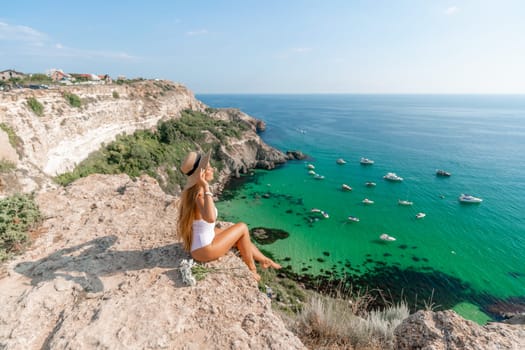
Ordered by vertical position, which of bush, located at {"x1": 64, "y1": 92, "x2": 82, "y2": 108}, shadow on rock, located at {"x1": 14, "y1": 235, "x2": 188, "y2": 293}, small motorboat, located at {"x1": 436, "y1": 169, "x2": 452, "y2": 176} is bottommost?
small motorboat, located at {"x1": 436, "y1": 169, "x2": 452, "y2": 176}

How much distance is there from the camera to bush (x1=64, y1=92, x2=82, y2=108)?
2223 centimetres

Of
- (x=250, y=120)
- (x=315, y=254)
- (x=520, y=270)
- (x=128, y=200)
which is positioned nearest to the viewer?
(x=128, y=200)

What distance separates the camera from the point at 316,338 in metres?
4.03

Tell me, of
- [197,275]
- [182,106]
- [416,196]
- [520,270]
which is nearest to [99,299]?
[197,275]

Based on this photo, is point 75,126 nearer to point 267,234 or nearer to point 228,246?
point 267,234

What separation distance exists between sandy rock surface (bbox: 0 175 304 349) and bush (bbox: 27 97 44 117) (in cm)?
1736

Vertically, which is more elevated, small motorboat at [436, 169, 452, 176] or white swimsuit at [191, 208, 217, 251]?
white swimsuit at [191, 208, 217, 251]

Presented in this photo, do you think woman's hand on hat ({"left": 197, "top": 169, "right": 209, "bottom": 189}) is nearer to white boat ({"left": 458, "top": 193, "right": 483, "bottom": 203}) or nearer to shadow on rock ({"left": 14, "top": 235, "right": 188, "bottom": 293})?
shadow on rock ({"left": 14, "top": 235, "right": 188, "bottom": 293})

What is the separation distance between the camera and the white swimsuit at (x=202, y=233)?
397 cm

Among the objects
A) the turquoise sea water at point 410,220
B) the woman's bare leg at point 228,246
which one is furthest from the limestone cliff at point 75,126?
the woman's bare leg at point 228,246

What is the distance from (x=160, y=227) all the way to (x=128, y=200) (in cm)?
217

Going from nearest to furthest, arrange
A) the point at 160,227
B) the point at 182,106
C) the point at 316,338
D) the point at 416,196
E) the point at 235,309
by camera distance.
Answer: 1. the point at 235,309
2. the point at 316,338
3. the point at 160,227
4. the point at 416,196
5. the point at 182,106

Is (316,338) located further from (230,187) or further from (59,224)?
(230,187)

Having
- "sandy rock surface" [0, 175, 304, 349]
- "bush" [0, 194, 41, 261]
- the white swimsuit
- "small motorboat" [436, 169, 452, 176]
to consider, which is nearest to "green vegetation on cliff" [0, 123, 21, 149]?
"bush" [0, 194, 41, 261]
